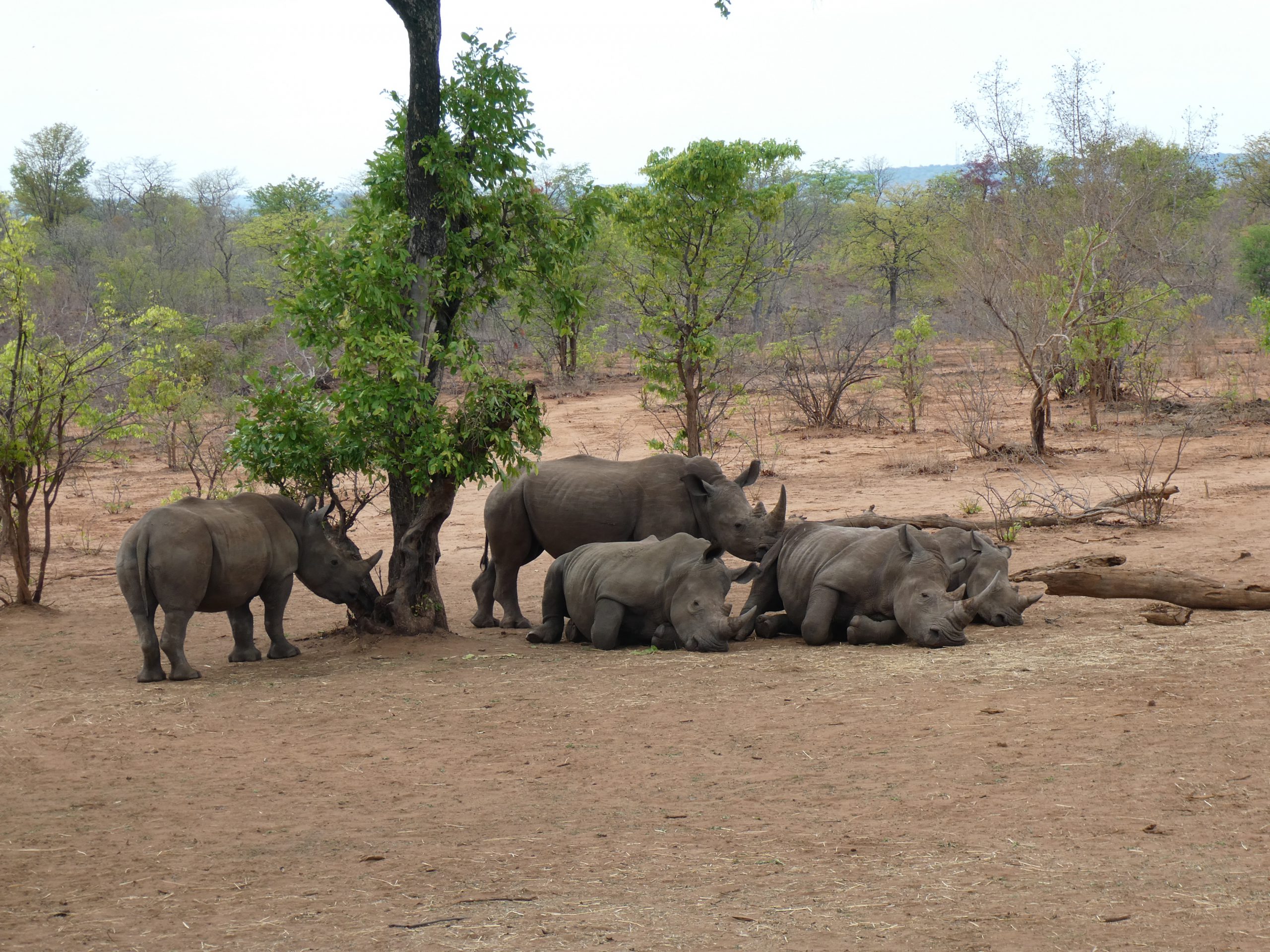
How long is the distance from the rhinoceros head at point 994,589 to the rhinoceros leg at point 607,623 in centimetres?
246

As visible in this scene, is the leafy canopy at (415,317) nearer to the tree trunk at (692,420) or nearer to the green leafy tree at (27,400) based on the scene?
the green leafy tree at (27,400)

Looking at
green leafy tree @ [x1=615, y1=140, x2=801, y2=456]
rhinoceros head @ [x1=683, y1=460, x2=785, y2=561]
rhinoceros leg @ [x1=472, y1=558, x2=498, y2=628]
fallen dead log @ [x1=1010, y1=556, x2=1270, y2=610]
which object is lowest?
rhinoceros leg @ [x1=472, y1=558, x2=498, y2=628]

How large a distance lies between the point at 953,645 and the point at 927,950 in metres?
4.43

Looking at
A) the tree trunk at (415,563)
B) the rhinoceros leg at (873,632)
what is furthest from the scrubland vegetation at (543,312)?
the rhinoceros leg at (873,632)

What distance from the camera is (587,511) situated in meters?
10.6

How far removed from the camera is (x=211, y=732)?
23.0ft

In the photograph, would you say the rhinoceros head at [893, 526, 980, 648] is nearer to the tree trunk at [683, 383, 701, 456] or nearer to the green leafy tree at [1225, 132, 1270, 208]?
the tree trunk at [683, 383, 701, 456]

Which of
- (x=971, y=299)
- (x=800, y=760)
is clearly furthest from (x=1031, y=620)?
(x=971, y=299)

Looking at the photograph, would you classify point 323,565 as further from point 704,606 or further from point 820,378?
point 820,378

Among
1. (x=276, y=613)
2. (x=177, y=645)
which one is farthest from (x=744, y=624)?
(x=177, y=645)

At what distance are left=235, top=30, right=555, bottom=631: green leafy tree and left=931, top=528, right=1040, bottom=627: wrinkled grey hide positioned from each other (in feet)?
10.3

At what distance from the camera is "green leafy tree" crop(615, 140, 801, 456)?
53.2 feet

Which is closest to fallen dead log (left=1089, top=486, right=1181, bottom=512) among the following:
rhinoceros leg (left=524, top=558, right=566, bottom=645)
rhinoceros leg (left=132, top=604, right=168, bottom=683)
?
rhinoceros leg (left=524, top=558, right=566, bottom=645)

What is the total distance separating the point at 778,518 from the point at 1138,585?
269 centimetres
